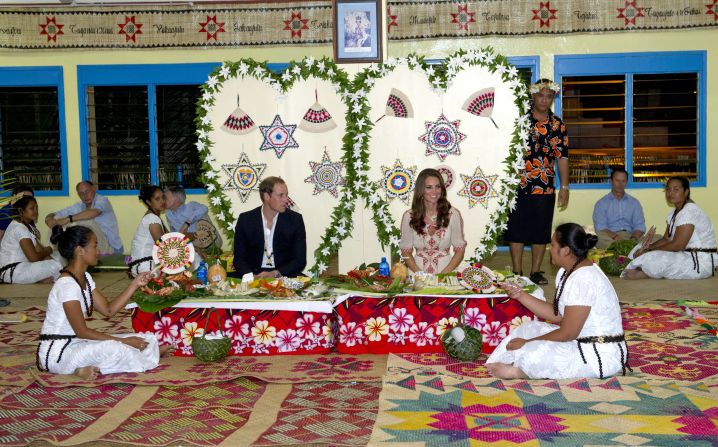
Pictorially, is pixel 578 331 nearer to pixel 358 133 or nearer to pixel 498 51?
pixel 358 133

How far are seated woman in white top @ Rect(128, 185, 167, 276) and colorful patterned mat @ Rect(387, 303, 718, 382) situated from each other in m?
3.52

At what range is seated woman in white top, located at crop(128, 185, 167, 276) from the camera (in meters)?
8.14

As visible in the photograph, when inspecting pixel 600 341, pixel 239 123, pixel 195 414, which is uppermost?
pixel 239 123

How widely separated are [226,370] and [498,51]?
6.18m

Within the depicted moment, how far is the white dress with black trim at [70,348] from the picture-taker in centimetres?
509

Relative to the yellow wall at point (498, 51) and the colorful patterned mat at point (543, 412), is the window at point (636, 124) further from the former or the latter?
the colorful patterned mat at point (543, 412)

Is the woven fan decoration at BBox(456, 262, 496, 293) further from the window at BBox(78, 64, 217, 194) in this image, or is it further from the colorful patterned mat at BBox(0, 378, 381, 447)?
the window at BBox(78, 64, 217, 194)

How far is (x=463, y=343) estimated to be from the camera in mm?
5277

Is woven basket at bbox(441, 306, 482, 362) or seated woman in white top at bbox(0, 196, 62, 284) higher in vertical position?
seated woman in white top at bbox(0, 196, 62, 284)

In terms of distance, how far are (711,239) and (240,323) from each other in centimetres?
502

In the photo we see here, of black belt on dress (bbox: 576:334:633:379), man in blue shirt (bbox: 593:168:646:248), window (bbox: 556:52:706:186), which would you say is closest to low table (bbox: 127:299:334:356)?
black belt on dress (bbox: 576:334:633:379)

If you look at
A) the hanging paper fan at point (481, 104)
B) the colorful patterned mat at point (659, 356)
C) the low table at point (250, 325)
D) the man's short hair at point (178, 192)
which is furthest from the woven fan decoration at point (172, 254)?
the man's short hair at point (178, 192)

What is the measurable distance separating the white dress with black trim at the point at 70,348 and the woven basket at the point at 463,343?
6.24 ft

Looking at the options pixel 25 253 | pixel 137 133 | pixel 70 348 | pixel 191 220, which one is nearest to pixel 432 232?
pixel 70 348
